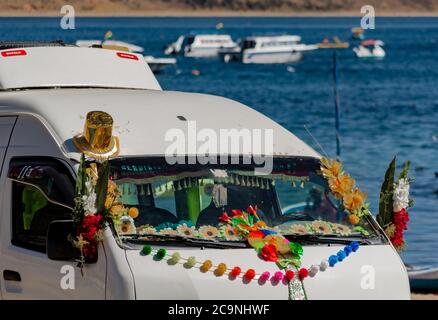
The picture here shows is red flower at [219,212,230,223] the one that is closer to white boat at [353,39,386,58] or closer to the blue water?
the blue water

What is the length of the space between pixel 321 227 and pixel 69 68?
2.60 metres

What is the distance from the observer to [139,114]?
798cm

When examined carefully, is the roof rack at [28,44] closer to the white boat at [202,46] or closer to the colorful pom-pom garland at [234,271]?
the colorful pom-pom garland at [234,271]

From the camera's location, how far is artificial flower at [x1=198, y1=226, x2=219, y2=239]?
7.36m

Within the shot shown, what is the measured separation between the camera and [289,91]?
70625mm

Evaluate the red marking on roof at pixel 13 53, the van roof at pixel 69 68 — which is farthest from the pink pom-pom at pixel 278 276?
the red marking on roof at pixel 13 53

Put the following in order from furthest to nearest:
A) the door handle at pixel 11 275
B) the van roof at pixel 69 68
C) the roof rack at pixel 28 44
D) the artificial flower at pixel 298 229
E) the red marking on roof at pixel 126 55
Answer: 1. the red marking on roof at pixel 126 55
2. the roof rack at pixel 28 44
3. the van roof at pixel 69 68
4. the door handle at pixel 11 275
5. the artificial flower at pixel 298 229

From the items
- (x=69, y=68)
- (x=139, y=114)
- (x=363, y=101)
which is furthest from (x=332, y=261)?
(x=363, y=101)

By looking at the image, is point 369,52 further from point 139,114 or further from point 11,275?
point 11,275

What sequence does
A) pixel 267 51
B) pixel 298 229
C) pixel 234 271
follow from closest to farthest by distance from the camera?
pixel 234 271 < pixel 298 229 < pixel 267 51

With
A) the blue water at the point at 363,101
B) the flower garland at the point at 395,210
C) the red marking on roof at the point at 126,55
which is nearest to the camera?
the flower garland at the point at 395,210

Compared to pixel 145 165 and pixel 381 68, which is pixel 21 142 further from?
pixel 381 68

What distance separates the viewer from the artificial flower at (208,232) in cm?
736

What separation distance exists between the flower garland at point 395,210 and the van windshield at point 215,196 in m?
0.32
